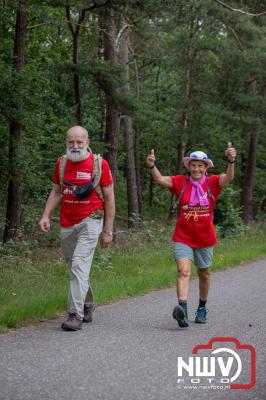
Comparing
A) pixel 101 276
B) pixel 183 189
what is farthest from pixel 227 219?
pixel 183 189

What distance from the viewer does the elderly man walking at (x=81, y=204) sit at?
7727 mm

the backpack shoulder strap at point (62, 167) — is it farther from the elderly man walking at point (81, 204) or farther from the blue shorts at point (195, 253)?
the blue shorts at point (195, 253)

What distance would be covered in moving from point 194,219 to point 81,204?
1300 millimetres

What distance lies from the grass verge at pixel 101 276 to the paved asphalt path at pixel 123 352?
0.33m

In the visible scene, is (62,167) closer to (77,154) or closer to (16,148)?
(77,154)

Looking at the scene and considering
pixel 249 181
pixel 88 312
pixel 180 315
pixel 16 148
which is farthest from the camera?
pixel 249 181

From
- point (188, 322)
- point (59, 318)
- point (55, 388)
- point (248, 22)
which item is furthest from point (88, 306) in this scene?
point (248, 22)

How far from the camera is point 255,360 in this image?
637cm

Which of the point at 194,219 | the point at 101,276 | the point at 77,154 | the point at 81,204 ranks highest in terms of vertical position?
the point at 77,154

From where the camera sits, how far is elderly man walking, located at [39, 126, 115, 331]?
25.3 ft

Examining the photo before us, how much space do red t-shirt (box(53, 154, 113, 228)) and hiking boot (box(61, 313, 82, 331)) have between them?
39.5 inches

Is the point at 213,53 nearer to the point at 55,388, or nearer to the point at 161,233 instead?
the point at 161,233

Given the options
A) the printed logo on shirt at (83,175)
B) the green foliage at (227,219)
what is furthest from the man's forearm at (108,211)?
the green foliage at (227,219)

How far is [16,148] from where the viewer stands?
1898cm
